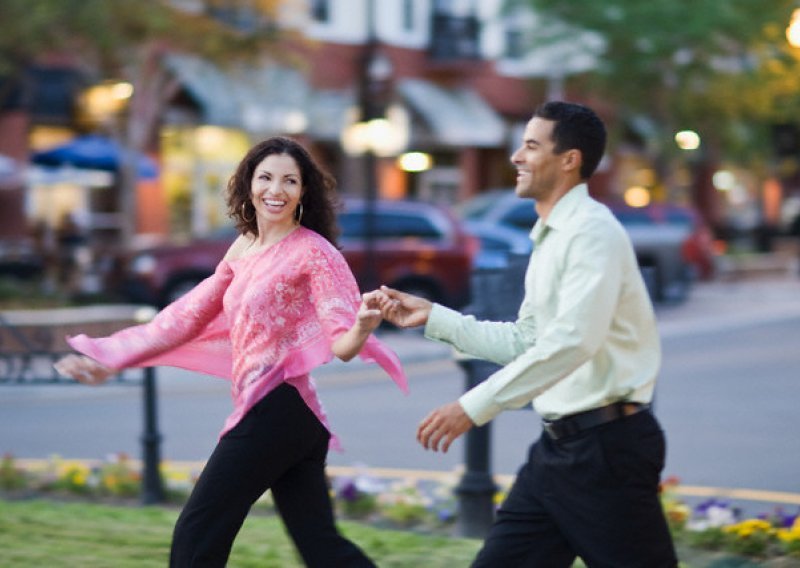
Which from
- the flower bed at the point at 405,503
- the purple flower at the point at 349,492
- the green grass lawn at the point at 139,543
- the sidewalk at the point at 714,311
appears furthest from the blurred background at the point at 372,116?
the green grass lawn at the point at 139,543

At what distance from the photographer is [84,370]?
5.04 meters

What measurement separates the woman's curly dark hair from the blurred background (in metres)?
11.4

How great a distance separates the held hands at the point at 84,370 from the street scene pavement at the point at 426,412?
293 centimetres

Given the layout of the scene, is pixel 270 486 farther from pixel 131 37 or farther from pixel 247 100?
pixel 247 100


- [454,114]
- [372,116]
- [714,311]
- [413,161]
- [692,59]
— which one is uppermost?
[692,59]

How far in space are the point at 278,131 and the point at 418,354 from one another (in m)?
13.4

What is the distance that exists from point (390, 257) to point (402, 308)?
17.0 meters

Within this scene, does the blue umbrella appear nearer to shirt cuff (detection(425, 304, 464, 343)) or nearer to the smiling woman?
the smiling woman

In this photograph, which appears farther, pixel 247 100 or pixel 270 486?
pixel 247 100

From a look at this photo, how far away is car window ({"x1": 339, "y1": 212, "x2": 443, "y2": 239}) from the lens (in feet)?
70.7

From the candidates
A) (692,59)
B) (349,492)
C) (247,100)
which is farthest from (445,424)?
(692,59)

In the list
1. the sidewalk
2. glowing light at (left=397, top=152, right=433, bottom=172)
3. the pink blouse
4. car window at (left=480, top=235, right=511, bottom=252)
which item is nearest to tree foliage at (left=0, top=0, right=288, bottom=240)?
car window at (left=480, top=235, right=511, bottom=252)

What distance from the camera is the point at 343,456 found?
10.7m

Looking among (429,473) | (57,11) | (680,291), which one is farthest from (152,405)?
(680,291)
